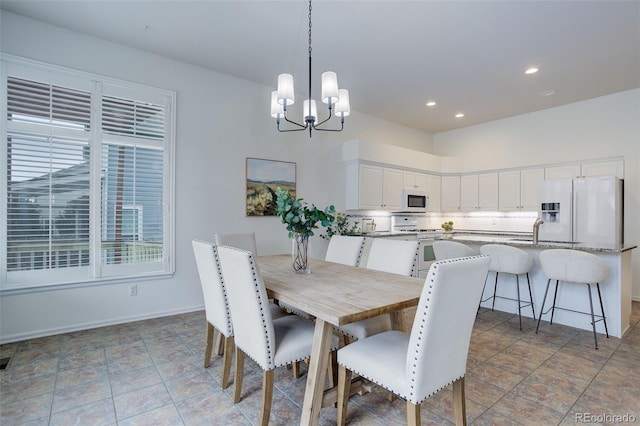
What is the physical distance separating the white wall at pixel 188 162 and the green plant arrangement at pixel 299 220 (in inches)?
76.2

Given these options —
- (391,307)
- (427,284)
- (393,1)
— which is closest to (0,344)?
(391,307)

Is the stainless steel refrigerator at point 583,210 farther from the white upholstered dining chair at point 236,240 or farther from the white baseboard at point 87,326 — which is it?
the white baseboard at point 87,326

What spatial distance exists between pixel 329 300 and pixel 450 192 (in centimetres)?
552

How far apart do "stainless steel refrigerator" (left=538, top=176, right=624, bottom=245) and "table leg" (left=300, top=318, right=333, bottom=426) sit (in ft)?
13.7

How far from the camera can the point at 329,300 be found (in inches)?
64.5

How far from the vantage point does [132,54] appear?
3459mm

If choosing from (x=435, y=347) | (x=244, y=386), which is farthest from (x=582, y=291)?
(x=244, y=386)

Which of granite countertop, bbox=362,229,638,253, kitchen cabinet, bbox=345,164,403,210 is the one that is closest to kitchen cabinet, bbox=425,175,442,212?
granite countertop, bbox=362,229,638,253

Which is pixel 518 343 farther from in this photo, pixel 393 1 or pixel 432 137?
pixel 432 137

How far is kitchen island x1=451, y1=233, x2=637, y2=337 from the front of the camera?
3045 mm

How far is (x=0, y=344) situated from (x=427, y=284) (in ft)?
12.2

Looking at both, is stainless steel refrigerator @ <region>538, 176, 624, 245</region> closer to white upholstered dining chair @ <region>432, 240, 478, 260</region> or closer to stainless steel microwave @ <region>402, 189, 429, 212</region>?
white upholstered dining chair @ <region>432, 240, 478, 260</region>

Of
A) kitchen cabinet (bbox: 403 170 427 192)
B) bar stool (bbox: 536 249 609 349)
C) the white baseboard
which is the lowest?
the white baseboard

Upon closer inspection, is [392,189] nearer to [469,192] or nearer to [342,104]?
[469,192]
